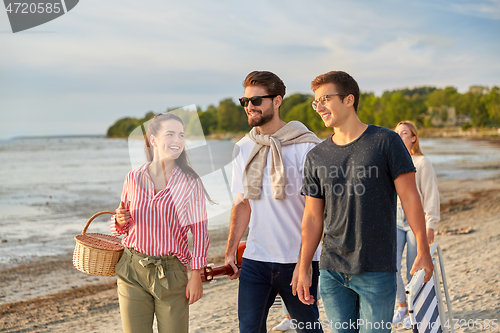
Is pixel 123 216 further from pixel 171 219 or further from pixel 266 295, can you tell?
pixel 266 295

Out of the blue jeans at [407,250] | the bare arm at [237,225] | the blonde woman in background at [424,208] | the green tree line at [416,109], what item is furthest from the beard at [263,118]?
the green tree line at [416,109]

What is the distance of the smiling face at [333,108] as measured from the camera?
2670 millimetres

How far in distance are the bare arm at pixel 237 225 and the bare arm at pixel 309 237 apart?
27.2 inches

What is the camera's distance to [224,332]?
16.3 feet

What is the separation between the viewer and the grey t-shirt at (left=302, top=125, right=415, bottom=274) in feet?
8.09

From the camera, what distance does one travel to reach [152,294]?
2.74 meters

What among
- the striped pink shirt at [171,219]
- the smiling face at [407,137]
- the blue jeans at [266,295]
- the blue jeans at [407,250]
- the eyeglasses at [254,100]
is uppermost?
the eyeglasses at [254,100]

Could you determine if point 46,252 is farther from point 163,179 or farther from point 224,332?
point 163,179

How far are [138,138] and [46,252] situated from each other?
8.55 m

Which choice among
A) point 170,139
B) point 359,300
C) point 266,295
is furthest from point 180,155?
point 359,300

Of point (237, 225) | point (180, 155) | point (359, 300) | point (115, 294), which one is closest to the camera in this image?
point (359, 300)

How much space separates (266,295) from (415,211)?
1.18 metres

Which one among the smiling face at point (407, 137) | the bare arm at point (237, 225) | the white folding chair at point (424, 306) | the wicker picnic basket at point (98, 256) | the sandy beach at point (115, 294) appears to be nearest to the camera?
the white folding chair at point (424, 306)

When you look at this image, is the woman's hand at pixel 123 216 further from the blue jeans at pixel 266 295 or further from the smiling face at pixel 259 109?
the smiling face at pixel 259 109
